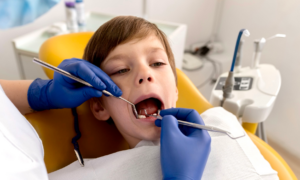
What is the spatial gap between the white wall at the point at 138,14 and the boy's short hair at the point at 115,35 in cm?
108

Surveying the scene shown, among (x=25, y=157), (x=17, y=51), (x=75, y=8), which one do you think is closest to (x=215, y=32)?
(x=75, y=8)

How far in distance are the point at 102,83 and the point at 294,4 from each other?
1468 mm

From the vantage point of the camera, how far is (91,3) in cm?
203

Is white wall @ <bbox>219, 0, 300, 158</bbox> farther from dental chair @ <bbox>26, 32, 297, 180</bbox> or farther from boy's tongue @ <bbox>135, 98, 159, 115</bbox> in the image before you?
boy's tongue @ <bbox>135, 98, 159, 115</bbox>

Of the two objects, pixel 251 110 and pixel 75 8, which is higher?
pixel 75 8

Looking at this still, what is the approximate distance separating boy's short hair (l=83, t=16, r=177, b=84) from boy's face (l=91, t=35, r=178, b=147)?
2 cm

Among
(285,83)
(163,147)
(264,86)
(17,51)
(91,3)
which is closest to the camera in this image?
(163,147)

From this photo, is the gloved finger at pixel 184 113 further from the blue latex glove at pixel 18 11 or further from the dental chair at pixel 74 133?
the blue latex glove at pixel 18 11

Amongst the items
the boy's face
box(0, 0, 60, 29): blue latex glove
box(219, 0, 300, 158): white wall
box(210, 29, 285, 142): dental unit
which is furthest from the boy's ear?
box(219, 0, 300, 158): white wall

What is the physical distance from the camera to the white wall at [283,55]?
1.54 m

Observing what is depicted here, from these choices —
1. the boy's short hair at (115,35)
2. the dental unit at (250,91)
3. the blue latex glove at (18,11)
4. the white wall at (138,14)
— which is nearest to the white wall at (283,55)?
the dental unit at (250,91)

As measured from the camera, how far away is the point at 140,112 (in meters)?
0.89

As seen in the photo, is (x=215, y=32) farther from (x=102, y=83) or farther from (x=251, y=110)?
(x=102, y=83)

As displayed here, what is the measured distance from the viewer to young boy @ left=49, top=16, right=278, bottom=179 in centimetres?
75
